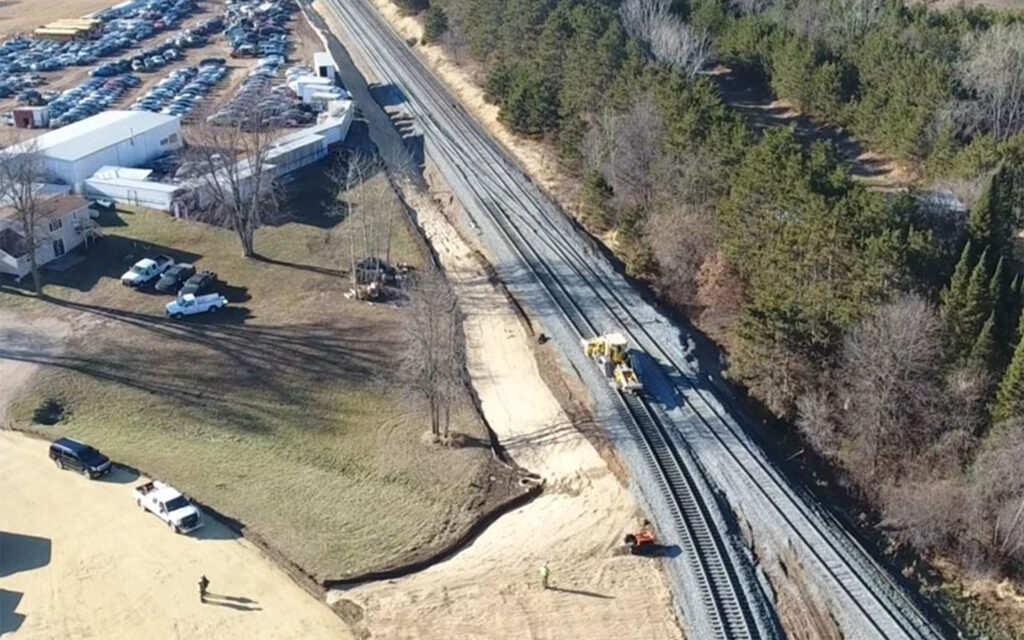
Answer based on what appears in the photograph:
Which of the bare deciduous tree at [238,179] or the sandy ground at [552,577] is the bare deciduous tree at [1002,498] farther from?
the bare deciduous tree at [238,179]

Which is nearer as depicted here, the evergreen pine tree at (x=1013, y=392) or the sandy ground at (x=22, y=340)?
the evergreen pine tree at (x=1013, y=392)

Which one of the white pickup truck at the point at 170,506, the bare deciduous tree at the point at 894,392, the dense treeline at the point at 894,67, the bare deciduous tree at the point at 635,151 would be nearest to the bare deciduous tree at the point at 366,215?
the bare deciduous tree at the point at 635,151

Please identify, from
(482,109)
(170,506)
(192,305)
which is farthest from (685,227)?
(482,109)

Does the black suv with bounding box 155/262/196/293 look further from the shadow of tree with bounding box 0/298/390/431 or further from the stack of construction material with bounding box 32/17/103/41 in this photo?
the stack of construction material with bounding box 32/17/103/41

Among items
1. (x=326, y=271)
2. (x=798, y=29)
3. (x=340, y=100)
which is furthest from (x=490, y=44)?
(x=326, y=271)

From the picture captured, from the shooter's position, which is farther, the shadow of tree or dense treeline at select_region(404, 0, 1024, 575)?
the shadow of tree

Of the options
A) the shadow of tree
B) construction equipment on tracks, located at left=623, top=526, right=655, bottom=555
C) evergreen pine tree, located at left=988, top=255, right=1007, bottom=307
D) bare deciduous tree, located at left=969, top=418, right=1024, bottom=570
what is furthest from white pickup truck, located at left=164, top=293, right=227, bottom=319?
bare deciduous tree, located at left=969, top=418, right=1024, bottom=570

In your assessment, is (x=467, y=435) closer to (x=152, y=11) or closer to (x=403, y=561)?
(x=403, y=561)
